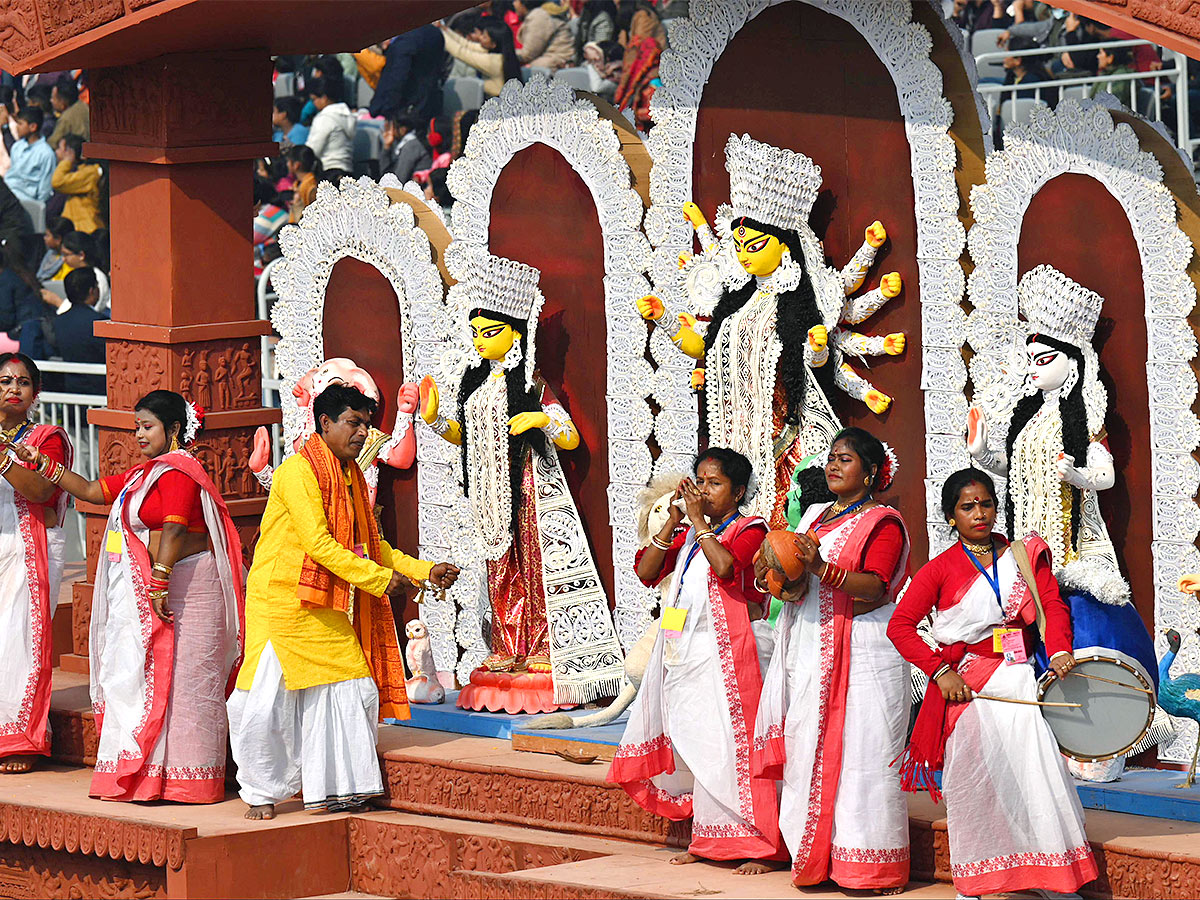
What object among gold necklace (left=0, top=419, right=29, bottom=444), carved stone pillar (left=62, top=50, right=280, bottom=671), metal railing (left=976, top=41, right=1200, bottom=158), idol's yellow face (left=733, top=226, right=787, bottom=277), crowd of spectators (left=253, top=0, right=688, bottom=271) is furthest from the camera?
crowd of spectators (left=253, top=0, right=688, bottom=271)

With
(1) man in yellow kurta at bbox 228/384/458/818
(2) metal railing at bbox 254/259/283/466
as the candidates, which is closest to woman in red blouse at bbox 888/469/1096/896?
(1) man in yellow kurta at bbox 228/384/458/818

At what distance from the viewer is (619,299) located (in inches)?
358

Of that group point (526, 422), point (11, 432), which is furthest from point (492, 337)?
point (11, 432)

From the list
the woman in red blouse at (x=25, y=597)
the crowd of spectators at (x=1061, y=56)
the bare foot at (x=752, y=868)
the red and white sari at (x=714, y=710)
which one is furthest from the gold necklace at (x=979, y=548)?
the crowd of spectators at (x=1061, y=56)

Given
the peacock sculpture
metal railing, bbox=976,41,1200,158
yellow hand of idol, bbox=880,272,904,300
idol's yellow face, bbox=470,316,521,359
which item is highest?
metal railing, bbox=976,41,1200,158

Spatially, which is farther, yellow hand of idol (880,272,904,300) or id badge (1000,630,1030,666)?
yellow hand of idol (880,272,904,300)

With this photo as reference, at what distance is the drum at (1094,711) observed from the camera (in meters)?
6.62

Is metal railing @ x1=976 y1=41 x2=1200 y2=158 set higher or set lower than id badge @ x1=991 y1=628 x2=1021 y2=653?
higher

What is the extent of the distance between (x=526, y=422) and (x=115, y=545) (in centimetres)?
175

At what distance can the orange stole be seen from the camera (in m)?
8.02

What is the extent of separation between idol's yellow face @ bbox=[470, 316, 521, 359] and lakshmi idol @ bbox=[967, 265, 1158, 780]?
2138 mm

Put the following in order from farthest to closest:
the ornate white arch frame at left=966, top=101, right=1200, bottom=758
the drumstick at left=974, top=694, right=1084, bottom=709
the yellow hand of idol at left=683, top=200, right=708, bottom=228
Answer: the yellow hand of idol at left=683, top=200, right=708, bottom=228 < the ornate white arch frame at left=966, top=101, right=1200, bottom=758 < the drumstick at left=974, top=694, right=1084, bottom=709

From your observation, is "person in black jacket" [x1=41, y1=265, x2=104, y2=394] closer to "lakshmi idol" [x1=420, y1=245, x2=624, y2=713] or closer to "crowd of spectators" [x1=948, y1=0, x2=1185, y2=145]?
"lakshmi idol" [x1=420, y1=245, x2=624, y2=713]

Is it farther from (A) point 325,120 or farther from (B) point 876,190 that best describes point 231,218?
(A) point 325,120
